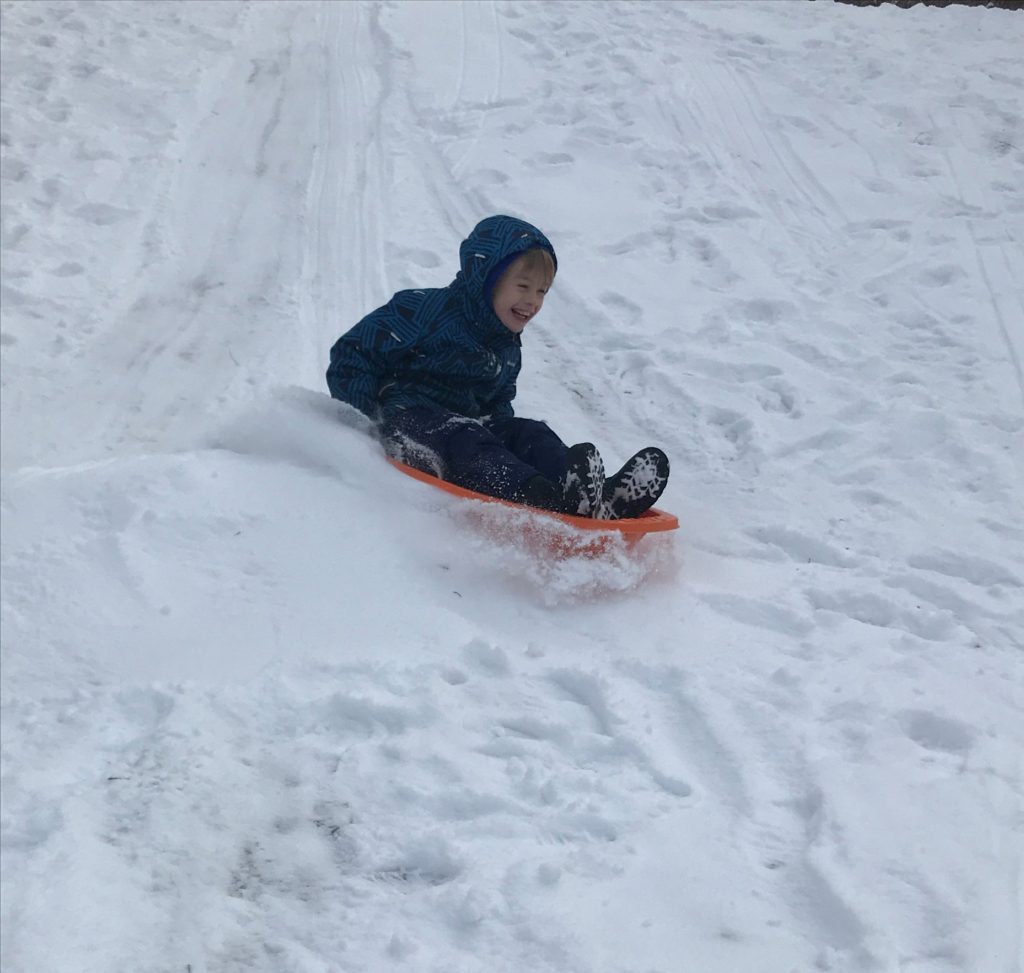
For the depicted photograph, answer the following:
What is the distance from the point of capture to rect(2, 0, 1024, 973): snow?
2.00 m

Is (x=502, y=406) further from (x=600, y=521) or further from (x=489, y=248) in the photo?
A: (x=600, y=521)

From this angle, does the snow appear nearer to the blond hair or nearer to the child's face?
the child's face

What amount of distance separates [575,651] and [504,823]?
0.64m

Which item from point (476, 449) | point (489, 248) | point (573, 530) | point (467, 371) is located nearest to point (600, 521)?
point (573, 530)

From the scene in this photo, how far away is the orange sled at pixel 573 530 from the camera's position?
2971 millimetres

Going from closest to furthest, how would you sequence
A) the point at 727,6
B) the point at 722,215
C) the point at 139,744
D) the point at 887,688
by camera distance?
the point at 139,744 → the point at 887,688 → the point at 722,215 → the point at 727,6

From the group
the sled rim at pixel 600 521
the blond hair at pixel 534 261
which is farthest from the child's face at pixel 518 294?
the sled rim at pixel 600 521

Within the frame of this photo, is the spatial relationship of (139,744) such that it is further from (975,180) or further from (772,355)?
(975,180)

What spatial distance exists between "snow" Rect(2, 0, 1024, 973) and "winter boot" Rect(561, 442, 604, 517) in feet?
0.58

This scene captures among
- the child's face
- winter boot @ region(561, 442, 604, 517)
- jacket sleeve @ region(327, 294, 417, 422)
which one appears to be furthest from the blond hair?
winter boot @ region(561, 442, 604, 517)

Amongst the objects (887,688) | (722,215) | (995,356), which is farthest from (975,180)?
(887,688)

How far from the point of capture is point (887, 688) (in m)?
2.54

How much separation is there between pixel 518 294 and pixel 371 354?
0.51 meters


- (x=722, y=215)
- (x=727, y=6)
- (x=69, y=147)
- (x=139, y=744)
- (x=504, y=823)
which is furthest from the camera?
(x=727, y=6)
